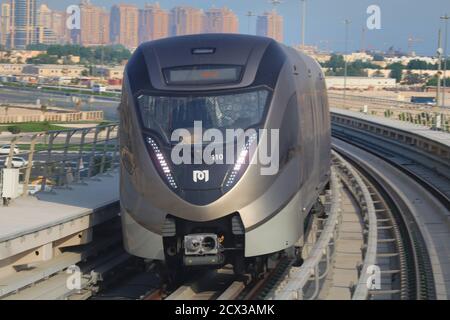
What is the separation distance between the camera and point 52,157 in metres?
16.6

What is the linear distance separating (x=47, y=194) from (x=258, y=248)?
4940 mm

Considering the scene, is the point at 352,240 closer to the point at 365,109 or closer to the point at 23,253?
the point at 23,253

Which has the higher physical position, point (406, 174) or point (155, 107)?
point (155, 107)

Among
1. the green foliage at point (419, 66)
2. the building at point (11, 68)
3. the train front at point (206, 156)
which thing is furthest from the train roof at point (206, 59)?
the building at point (11, 68)

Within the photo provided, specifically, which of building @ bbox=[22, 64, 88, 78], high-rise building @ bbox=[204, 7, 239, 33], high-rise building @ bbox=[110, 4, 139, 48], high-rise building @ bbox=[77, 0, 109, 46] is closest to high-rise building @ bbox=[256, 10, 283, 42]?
high-rise building @ bbox=[204, 7, 239, 33]

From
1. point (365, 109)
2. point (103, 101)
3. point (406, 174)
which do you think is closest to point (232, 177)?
point (406, 174)

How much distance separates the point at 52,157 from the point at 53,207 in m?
3.42

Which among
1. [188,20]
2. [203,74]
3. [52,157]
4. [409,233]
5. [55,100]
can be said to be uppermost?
[188,20]

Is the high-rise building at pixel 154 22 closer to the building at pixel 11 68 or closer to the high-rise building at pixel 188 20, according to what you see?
the high-rise building at pixel 188 20

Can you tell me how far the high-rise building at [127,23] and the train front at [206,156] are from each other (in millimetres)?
171328

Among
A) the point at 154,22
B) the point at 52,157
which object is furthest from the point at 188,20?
the point at 52,157

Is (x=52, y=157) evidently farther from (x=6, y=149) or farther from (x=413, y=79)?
(x=413, y=79)

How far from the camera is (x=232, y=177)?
10.9 metres

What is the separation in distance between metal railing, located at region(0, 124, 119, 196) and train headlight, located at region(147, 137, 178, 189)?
238 cm
